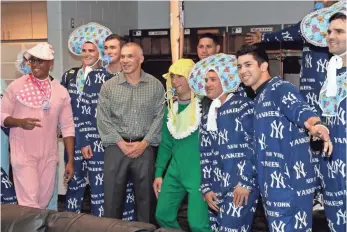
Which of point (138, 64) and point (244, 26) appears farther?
point (244, 26)

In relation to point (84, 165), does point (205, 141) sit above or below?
above

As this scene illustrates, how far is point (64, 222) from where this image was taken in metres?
2.27

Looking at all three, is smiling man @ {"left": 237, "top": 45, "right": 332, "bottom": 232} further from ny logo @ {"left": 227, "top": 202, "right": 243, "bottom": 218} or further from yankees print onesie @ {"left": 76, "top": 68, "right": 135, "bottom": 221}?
yankees print onesie @ {"left": 76, "top": 68, "right": 135, "bottom": 221}

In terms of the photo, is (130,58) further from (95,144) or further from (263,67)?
(263,67)

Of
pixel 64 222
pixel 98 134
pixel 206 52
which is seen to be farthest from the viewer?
pixel 206 52

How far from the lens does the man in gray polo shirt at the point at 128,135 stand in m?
3.73

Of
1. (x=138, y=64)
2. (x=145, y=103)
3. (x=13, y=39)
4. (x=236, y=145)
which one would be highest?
(x=13, y=39)

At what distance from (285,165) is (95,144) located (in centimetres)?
169

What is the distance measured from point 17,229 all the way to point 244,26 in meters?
5.11

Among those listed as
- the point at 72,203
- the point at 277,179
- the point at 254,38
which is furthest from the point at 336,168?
the point at 72,203

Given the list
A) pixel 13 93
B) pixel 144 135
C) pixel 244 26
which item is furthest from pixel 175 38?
pixel 244 26

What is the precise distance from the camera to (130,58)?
376cm

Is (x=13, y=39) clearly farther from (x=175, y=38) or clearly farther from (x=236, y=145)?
(x=236, y=145)

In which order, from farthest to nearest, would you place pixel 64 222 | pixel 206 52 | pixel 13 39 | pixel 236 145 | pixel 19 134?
pixel 13 39
pixel 206 52
pixel 19 134
pixel 236 145
pixel 64 222
